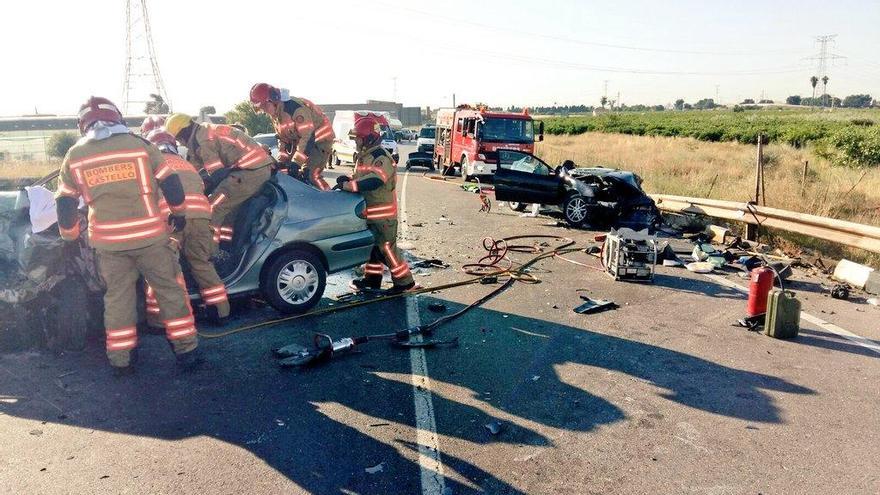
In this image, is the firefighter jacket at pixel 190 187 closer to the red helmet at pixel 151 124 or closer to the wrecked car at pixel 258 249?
the wrecked car at pixel 258 249

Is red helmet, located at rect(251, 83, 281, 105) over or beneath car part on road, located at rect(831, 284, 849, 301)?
over

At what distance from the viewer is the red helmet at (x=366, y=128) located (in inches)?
267

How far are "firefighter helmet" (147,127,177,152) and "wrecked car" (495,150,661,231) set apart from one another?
316 inches

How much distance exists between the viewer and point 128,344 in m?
4.70

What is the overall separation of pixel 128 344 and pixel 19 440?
3.30ft

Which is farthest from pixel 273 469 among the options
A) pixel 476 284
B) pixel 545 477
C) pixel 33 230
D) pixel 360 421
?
pixel 476 284

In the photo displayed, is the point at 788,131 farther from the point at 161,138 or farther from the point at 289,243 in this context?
the point at 161,138

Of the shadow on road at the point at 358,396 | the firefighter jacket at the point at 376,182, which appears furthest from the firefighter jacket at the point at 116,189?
the firefighter jacket at the point at 376,182

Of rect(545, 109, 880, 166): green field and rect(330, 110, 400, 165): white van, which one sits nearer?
rect(545, 109, 880, 166): green field

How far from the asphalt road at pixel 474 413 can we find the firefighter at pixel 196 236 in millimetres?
401

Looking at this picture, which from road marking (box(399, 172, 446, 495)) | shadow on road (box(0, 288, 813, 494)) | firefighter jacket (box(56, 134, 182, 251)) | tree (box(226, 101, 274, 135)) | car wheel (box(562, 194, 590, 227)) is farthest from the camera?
tree (box(226, 101, 274, 135))

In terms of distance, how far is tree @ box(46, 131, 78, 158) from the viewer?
2469 centimetres

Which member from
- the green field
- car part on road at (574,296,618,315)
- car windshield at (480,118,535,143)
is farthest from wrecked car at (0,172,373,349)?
car windshield at (480,118,535,143)

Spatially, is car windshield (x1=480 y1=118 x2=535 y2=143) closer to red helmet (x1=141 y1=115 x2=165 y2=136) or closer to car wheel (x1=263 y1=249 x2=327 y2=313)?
red helmet (x1=141 y1=115 x2=165 y2=136)
